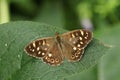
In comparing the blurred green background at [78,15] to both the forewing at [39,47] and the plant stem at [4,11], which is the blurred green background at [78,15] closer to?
the plant stem at [4,11]

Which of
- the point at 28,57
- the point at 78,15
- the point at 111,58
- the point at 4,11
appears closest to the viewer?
the point at 28,57

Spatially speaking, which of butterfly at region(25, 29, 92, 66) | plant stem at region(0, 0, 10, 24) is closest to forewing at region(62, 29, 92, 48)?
butterfly at region(25, 29, 92, 66)

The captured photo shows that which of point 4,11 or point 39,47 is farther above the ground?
point 4,11

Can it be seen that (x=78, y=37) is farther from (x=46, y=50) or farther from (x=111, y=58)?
(x=111, y=58)

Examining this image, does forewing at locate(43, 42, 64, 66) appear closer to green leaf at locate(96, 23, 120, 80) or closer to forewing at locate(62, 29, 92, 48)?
forewing at locate(62, 29, 92, 48)

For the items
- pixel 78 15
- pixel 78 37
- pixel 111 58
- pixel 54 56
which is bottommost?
pixel 111 58

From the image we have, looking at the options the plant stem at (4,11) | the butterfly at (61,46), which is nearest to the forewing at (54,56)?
the butterfly at (61,46)

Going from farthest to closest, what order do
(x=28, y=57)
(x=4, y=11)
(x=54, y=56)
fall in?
(x=4, y=11) < (x=54, y=56) < (x=28, y=57)

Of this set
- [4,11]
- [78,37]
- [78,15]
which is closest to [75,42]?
[78,37]
